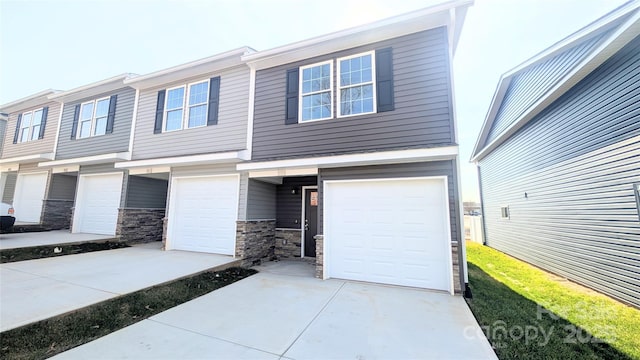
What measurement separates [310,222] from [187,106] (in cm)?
574

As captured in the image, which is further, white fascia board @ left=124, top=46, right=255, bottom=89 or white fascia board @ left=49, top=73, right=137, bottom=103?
white fascia board @ left=49, top=73, right=137, bottom=103

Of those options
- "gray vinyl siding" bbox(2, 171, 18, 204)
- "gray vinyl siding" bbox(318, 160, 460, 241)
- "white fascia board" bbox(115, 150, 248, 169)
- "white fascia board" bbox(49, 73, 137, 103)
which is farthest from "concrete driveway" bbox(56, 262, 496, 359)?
Answer: "gray vinyl siding" bbox(2, 171, 18, 204)

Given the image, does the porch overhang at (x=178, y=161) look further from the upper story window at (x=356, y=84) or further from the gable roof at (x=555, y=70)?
the gable roof at (x=555, y=70)

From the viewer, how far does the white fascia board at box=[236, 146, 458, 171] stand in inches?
200

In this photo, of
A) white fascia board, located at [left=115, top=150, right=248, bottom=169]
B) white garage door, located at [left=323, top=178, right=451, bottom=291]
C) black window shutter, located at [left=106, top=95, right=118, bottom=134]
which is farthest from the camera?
black window shutter, located at [left=106, top=95, right=118, bottom=134]

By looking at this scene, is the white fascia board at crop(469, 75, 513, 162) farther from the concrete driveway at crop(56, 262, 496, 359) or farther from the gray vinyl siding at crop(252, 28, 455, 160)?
the concrete driveway at crop(56, 262, 496, 359)

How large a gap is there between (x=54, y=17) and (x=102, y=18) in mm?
1523

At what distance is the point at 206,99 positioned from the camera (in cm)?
823

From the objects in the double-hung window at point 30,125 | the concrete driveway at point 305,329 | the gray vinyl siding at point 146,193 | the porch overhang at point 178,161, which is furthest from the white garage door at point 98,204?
the concrete driveway at point 305,329

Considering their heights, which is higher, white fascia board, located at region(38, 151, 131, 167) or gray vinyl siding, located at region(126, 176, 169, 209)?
white fascia board, located at region(38, 151, 131, 167)

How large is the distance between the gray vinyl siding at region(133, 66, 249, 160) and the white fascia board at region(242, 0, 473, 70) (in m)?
0.95

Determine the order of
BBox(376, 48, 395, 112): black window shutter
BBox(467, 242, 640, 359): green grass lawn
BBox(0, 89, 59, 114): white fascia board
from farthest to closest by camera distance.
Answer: BBox(0, 89, 59, 114): white fascia board, BBox(376, 48, 395, 112): black window shutter, BBox(467, 242, 640, 359): green grass lawn

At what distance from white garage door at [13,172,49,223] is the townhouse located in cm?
317

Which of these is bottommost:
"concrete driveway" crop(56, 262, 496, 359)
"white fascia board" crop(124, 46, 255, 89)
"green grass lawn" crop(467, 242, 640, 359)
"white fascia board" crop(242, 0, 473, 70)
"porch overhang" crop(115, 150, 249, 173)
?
"green grass lawn" crop(467, 242, 640, 359)
